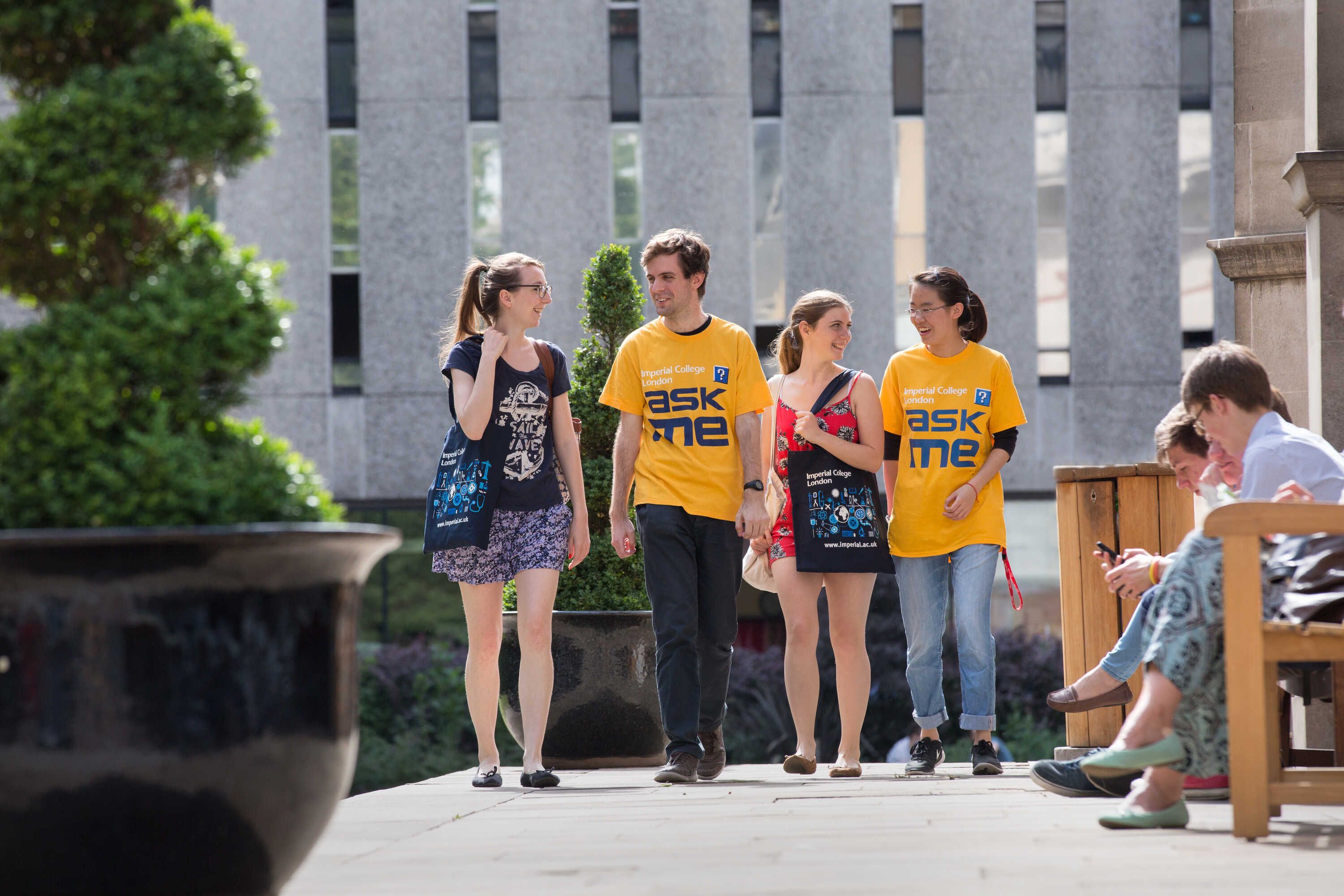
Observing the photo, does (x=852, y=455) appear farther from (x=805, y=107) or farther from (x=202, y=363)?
(x=805, y=107)

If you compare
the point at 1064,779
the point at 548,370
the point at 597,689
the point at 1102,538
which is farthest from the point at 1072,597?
the point at 548,370

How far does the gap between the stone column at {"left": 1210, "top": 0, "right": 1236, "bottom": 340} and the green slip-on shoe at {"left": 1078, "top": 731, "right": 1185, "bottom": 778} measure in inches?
619

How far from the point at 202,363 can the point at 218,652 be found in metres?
0.56

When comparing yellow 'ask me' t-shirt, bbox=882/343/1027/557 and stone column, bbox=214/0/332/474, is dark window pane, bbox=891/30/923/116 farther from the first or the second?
yellow 'ask me' t-shirt, bbox=882/343/1027/557

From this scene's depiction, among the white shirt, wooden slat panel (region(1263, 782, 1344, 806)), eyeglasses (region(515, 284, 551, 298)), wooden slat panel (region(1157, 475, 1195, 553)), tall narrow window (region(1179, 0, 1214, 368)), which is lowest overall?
wooden slat panel (region(1263, 782, 1344, 806))

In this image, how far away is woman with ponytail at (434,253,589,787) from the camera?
6012 mm

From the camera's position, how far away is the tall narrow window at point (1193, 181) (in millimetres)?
18766

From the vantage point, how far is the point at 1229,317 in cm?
1873

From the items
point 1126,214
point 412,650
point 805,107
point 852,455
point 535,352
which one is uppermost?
point 805,107

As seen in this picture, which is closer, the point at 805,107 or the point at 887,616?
the point at 887,616

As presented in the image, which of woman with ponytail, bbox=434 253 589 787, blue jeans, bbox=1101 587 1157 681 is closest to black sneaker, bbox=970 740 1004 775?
blue jeans, bbox=1101 587 1157 681

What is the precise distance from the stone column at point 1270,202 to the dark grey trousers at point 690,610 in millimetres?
3585

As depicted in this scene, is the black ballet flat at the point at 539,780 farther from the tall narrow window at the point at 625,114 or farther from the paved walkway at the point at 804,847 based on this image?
the tall narrow window at the point at 625,114

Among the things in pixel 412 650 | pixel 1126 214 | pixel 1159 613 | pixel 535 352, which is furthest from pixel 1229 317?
pixel 1159 613
